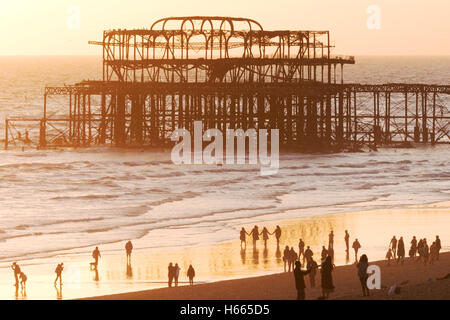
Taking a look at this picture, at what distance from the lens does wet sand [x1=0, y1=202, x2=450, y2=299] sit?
25.8 meters

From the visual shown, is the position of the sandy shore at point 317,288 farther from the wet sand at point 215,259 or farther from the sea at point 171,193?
the sea at point 171,193

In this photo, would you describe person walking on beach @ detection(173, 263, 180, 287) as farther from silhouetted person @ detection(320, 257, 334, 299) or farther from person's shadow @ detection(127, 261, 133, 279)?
silhouetted person @ detection(320, 257, 334, 299)

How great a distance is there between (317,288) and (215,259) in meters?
→ 7.80

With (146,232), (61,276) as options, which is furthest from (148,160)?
(61,276)

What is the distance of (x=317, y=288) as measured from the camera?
74.1ft

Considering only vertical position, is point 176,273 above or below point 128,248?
above

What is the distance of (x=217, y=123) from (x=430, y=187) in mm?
24299

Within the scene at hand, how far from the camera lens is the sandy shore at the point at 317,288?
67.5ft

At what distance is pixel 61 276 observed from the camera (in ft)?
88.5

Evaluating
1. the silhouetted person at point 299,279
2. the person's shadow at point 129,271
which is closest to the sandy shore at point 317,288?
the silhouetted person at point 299,279

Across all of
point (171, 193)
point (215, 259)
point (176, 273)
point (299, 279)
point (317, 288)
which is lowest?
point (171, 193)

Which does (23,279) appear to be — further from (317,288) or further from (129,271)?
(317,288)

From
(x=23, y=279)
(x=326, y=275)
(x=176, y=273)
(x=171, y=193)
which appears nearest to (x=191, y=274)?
(x=176, y=273)

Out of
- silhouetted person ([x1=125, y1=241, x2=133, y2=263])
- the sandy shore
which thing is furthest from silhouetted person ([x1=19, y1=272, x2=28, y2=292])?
silhouetted person ([x1=125, y1=241, x2=133, y2=263])
